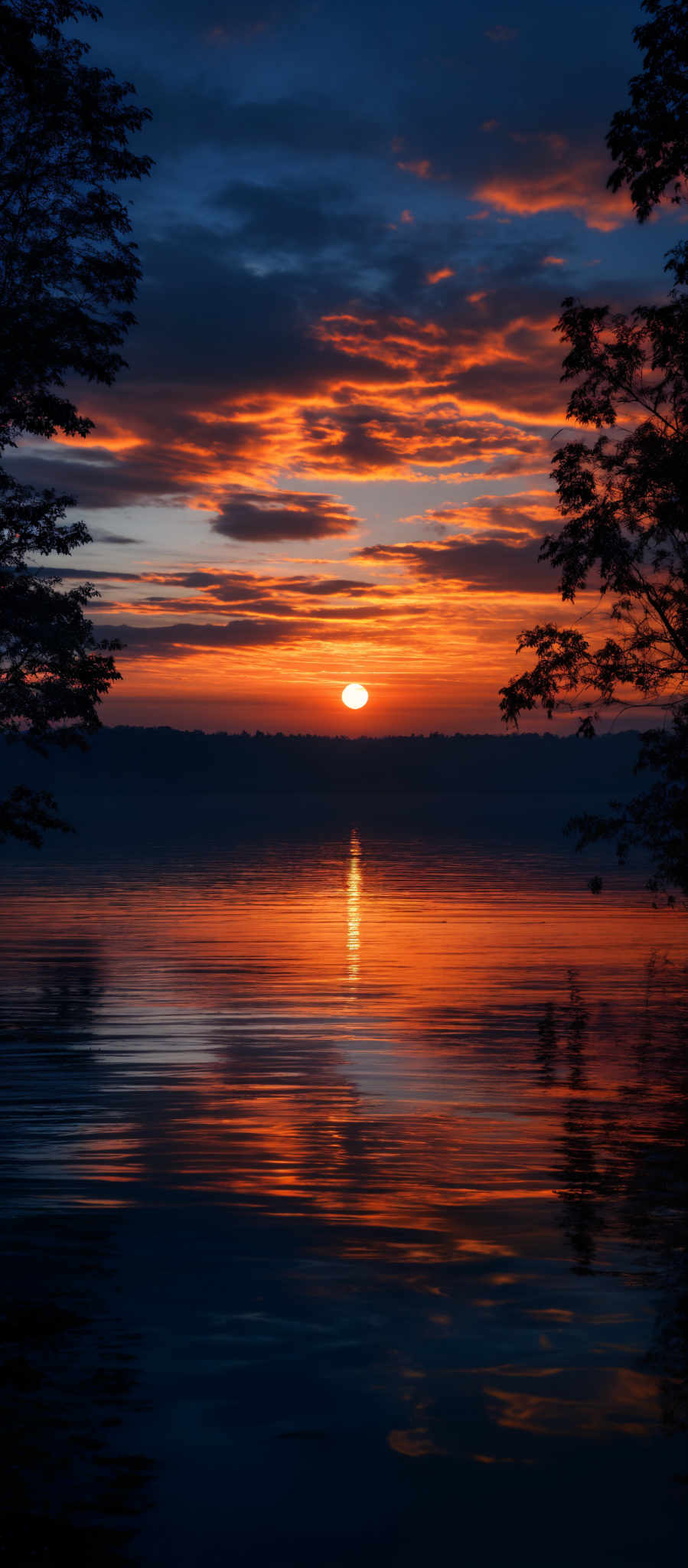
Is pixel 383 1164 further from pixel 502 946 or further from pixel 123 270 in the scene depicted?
pixel 502 946

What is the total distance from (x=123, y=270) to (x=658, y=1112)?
16547 mm

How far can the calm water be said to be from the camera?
665 centimetres

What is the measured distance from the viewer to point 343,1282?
9883 millimetres

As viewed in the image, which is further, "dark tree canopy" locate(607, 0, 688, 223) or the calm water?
"dark tree canopy" locate(607, 0, 688, 223)

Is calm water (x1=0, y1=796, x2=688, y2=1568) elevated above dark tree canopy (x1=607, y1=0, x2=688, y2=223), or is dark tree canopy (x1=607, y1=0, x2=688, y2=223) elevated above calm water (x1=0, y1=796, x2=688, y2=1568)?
dark tree canopy (x1=607, y1=0, x2=688, y2=223)

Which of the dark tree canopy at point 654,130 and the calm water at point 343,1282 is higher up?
the dark tree canopy at point 654,130

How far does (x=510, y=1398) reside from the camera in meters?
7.87

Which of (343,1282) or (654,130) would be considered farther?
(654,130)

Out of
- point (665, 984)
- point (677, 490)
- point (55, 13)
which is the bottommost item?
point (665, 984)

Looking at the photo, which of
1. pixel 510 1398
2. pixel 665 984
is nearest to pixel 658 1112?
pixel 510 1398

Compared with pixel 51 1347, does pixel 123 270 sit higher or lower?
higher

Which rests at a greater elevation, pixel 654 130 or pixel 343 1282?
pixel 654 130

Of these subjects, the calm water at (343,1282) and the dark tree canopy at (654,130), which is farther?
the dark tree canopy at (654,130)

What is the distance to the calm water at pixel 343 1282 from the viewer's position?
665 centimetres
